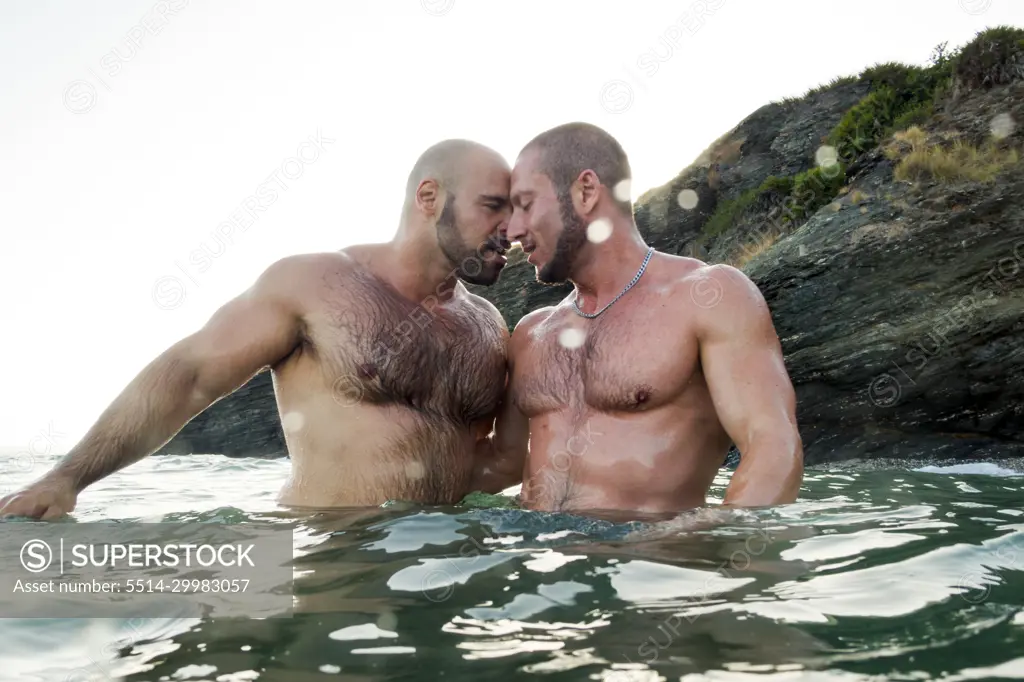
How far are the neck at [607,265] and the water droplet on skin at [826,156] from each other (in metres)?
11.7

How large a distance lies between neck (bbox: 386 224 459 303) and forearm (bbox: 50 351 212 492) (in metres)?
1.07

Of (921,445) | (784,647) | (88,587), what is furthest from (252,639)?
(921,445)

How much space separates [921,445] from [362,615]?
7.57 meters

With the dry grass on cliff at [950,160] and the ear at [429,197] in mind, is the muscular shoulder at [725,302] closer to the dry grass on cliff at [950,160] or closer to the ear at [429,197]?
the ear at [429,197]

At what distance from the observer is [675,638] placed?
6.22ft

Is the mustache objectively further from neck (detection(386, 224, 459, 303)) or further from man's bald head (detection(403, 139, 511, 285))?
neck (detection(386, 224, 459, 303))

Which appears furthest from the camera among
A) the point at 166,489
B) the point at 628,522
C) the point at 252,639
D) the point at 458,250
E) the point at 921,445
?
the point at 921,445

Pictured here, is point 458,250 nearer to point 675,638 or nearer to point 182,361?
A: point 182,361

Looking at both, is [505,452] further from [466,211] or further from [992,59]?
[992,59]

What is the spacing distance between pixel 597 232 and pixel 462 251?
67 cm

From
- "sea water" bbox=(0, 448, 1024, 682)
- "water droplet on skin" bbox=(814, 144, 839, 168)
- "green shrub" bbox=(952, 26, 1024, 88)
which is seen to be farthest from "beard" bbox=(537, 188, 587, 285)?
"water droplet on skin" bbox=(814, 144, 839, 168)

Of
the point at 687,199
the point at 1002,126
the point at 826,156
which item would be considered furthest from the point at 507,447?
the point at 687,199

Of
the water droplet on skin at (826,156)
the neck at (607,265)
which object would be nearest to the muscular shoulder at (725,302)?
the neck at (607,265)

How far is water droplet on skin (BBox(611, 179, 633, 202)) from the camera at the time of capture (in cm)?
433
